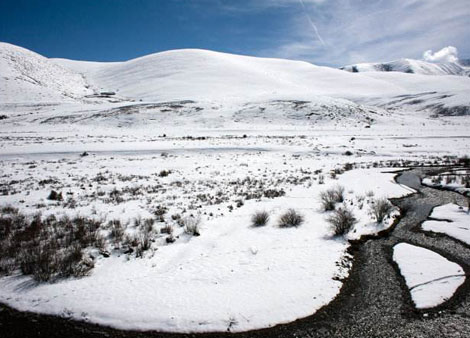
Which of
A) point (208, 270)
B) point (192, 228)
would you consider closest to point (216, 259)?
point (208, 270)

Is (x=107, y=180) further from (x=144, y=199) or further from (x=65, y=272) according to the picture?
(x=65, y=272)

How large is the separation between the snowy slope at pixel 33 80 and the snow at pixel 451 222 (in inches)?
3748

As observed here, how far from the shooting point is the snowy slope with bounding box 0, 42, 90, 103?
82625 mm

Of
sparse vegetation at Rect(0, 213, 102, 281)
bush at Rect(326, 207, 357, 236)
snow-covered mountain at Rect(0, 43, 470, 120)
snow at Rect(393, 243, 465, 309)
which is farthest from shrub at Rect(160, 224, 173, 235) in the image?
snow-covered mountain at Rect(0, 43, 470, 120)

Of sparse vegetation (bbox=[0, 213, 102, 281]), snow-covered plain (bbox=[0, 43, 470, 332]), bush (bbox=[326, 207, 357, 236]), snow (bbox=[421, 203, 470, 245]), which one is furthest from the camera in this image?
bush (bbox=[326, 207, 357, 236])

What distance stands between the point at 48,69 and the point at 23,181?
4816 inches

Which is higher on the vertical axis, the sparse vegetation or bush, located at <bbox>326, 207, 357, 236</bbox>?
bush, located at <bbox>326, 207, 357, 236</bbox>

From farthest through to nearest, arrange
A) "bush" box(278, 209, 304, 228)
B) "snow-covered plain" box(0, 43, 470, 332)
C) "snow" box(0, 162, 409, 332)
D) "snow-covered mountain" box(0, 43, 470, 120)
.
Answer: "snow-covered mountain" box(0, 43, 470, 120)
"bush" box(278, 209, 304, 228)
"snow-covered plain" box(0, 43, 470, 332)
"snow" box(0, 162, 409, 332)

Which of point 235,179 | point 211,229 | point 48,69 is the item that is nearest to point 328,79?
point 48,69

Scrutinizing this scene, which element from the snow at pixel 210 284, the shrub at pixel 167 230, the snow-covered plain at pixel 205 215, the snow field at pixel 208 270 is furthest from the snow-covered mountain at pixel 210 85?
the snow at pixel 210 284

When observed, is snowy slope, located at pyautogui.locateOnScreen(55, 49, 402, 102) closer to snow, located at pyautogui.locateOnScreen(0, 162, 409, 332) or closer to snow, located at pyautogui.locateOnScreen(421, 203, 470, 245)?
snow, located at pyautogui.locateOnScreen(421, 203, 470, 245)

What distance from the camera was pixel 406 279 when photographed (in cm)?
586

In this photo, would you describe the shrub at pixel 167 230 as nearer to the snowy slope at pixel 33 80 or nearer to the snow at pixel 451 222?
the snow at pixel 451 222

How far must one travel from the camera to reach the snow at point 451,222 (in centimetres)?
797
